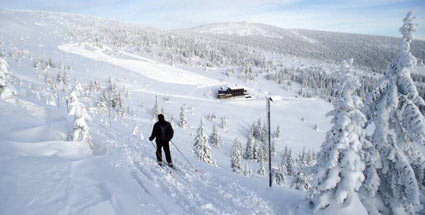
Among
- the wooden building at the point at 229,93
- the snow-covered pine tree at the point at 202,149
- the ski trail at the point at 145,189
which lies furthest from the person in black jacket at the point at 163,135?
the wooden building at the point at 229,93

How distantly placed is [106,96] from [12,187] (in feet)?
222

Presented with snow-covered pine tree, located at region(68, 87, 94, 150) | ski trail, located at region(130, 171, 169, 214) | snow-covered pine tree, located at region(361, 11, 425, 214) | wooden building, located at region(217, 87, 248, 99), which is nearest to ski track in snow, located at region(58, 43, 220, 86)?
wooden building, located at region(217, 87, 248, 99)

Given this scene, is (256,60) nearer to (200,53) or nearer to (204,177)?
(200,53)

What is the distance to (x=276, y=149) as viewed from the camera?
6644 cm

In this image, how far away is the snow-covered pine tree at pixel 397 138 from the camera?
340 inches

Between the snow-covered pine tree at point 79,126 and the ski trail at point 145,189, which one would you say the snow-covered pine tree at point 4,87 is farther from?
the ski trail at point 145,189

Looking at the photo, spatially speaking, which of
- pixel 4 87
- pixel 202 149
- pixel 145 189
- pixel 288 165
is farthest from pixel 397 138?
pixel 288 165

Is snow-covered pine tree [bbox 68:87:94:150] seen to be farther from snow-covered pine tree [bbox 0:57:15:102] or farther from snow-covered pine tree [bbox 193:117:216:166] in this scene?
snow-covered pine tree [bbox 193:117:216:166]

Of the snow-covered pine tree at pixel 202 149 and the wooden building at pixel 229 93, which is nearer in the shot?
the snow-covered pine tree at pixel 202 149

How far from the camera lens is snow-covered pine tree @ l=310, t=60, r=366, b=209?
289 inches

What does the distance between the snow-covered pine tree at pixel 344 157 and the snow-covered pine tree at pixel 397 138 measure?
4.90ft

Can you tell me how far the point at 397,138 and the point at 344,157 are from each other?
402cm

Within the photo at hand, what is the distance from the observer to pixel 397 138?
9664 millimetres

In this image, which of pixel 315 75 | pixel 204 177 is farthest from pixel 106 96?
pixel 315 75
